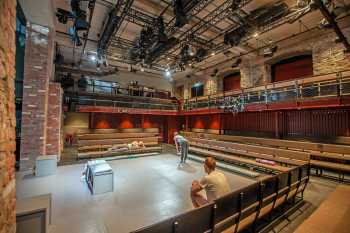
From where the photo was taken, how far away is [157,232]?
1.73 metres

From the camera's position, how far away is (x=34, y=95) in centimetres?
657

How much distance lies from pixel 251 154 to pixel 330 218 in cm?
437

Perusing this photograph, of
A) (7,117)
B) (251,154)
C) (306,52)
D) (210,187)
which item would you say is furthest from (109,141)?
(306,52)

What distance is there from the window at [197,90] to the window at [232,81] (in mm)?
2355

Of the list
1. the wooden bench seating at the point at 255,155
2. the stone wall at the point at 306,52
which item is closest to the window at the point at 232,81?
the stone wall at the point at 306,52

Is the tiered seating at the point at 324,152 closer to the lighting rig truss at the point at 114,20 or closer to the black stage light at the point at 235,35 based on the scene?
the black stage light at the point at 235,35

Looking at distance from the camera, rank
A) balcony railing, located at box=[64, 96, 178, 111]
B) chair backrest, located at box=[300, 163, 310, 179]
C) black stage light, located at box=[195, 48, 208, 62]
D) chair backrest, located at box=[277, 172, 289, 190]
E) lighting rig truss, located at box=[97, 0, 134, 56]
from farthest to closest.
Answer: balcony railing, located at box=[64, 96, 178, 111] < black stage light, located at box=[195, 48, 208, 62] < lighting rig truss, located at box=[97, 0, 134, 56] < chair backrest, located at box=[300, 163, 310, 179] < chair backrest, located at box=[277, 172, 289, 190]

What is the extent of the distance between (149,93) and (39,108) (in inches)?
431

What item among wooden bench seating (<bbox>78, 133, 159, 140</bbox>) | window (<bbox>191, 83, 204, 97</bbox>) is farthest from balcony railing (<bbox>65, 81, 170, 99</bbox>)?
wooden bench seating (<bbox>78, 133, 159, 140</bbox>)

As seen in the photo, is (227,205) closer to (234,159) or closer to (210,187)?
(210,187)

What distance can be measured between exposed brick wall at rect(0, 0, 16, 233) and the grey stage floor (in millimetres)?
1846

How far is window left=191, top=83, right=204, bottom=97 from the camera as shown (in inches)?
630

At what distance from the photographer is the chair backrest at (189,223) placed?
5.73 feet

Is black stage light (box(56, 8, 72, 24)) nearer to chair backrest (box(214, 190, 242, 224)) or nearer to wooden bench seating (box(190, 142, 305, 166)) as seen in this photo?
chair backrest (box(214, 190, 242, 224))
